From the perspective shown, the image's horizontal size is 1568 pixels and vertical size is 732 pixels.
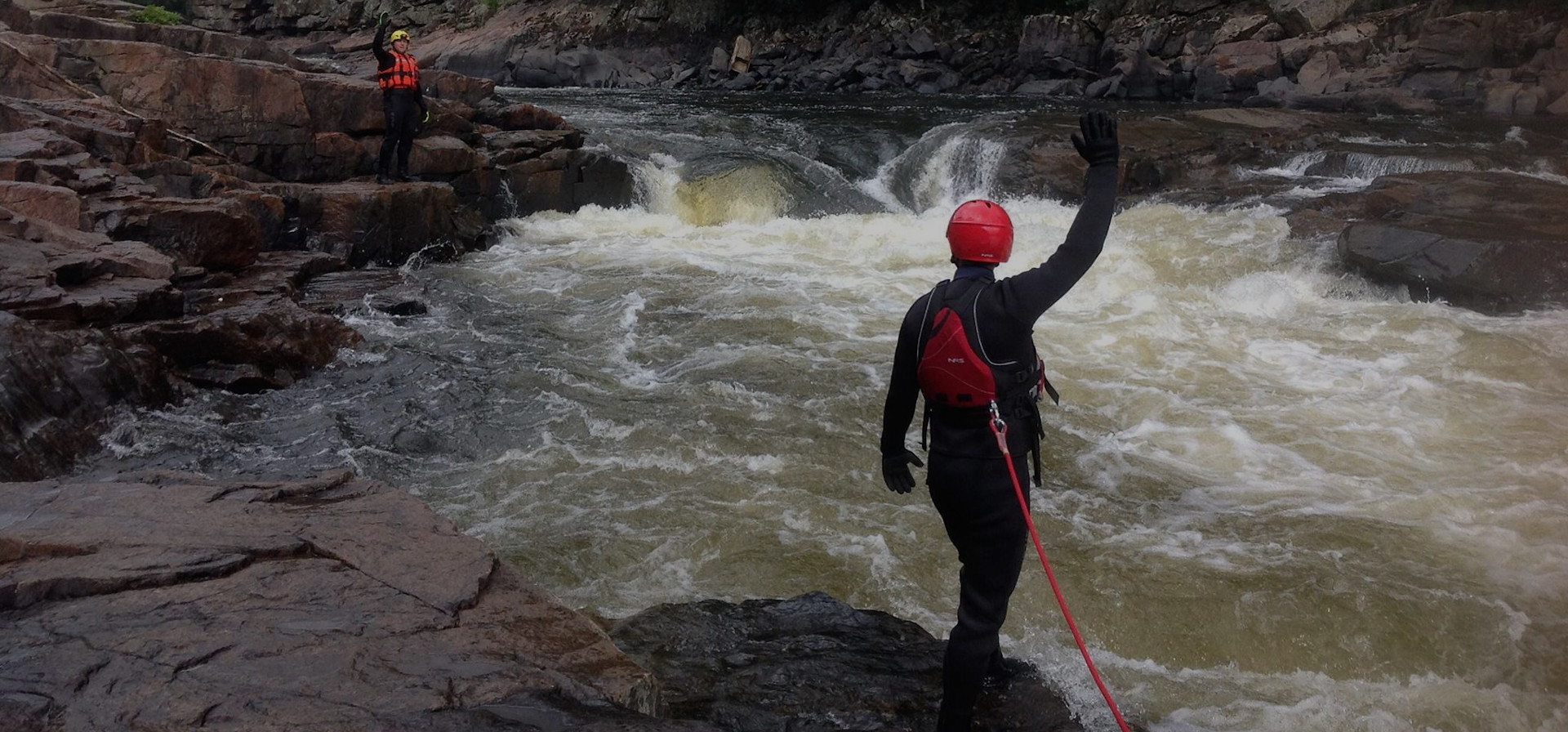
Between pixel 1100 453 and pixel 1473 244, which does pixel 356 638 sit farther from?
pixel 1473 244

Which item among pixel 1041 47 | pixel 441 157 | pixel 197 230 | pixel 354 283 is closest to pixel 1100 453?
pixel 354 283

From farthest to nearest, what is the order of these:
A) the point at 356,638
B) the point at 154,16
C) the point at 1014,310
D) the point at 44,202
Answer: the point at 154,16
the point at 44,202
the point at 1014,310
the point at 356,638

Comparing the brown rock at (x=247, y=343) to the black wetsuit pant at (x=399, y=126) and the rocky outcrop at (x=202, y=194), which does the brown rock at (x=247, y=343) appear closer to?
the rocky outcrop at (x=202, y=194)

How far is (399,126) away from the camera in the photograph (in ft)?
37.9

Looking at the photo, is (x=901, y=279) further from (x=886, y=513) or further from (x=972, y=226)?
(x=972, y=226)

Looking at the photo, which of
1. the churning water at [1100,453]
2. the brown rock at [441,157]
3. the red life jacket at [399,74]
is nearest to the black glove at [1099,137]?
the churning water at [1100,453]

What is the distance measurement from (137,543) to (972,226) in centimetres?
257

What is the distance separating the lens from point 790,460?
6031mm

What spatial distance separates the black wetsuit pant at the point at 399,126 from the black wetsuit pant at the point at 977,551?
33.2ft

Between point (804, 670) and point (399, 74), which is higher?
A: point (399, 74)

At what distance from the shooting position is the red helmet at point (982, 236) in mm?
2939

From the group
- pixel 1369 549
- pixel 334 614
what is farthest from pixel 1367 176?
pixel 334 614

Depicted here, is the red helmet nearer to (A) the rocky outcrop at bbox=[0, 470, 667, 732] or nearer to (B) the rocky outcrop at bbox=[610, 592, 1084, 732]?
(B) the rocky outcrop at bbox=[610, 592, 1084, 732]

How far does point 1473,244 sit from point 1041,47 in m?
18.3
